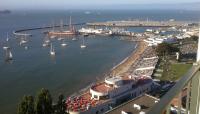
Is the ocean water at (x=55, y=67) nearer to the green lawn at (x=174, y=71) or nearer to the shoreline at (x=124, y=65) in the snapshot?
the shoreline at (x=124, y=65)

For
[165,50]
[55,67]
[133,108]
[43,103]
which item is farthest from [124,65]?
[43,103]

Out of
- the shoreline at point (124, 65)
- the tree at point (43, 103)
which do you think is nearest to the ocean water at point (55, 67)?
the shoreline at point (124, 65)

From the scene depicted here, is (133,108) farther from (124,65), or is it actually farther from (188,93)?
(124,65)

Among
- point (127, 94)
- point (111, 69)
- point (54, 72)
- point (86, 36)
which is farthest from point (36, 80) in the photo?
point (86, 36)

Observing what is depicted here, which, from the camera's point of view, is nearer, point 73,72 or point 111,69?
point 73,72

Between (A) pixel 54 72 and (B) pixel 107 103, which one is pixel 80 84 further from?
(B) pixel 107 103

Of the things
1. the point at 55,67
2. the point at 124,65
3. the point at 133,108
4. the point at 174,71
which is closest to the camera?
the point at 133,108
